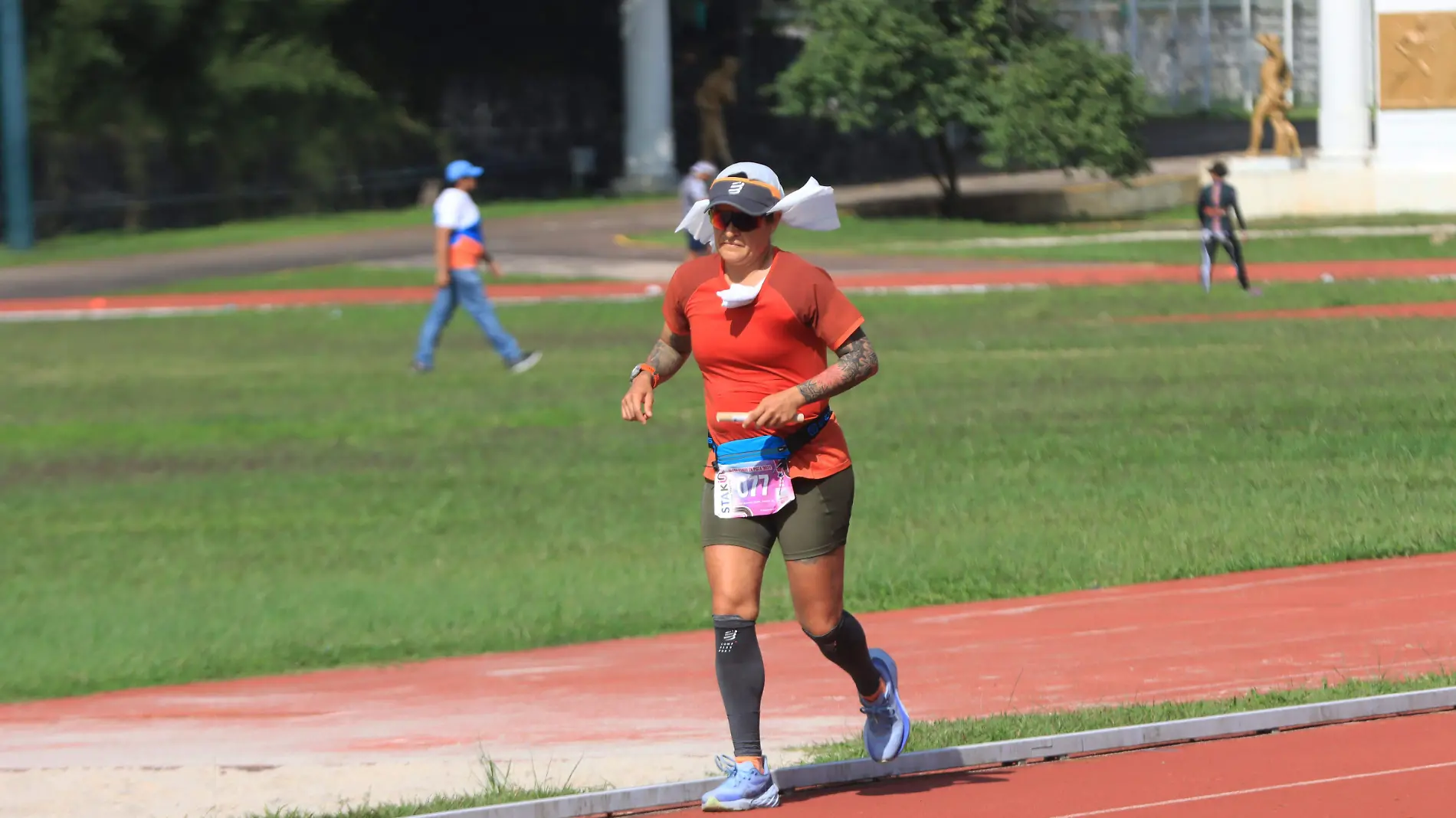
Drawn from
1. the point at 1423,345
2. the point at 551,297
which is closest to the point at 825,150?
the point at 551,297

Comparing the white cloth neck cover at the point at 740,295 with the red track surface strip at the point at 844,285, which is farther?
the red track surface strip at the point at 844,285

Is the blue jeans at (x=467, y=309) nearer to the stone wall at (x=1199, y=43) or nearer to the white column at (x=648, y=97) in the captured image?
the white column at (x=648, y=97)

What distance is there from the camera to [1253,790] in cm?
723

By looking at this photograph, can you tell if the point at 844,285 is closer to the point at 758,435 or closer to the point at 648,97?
the point at 648,97

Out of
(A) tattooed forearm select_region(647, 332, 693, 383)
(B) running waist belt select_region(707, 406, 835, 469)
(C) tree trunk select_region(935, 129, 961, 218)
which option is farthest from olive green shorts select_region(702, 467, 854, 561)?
(C) tree trunk select_region(935, 129, 961, 218)

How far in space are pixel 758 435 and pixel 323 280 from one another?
1106 inches

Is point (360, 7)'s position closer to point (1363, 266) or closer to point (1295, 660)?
point (1363, 266)

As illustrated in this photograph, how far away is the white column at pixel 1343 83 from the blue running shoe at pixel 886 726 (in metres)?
36.4

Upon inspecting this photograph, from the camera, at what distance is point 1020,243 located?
37.4 meters

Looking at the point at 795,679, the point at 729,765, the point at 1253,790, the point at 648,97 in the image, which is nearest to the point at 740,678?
the point at 729,765

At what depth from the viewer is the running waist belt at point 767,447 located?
7000mm

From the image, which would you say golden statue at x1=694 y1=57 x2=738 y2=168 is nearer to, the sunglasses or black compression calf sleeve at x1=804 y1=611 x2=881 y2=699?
black compression calf sleeve at x1=804 y1=611 x2=881 y2=699

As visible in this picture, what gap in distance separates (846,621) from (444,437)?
10915 mm

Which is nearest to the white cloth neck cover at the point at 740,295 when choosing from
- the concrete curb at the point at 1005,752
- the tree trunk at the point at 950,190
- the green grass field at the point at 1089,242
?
the concrete curb at the point at 1005,752
